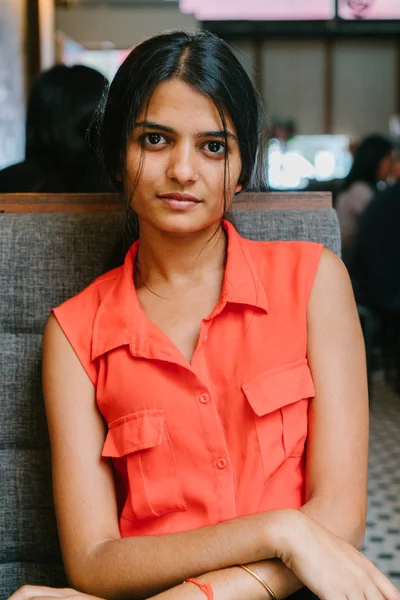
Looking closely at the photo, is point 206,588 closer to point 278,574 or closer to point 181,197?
point 278,574

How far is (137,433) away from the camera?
1.12 metres

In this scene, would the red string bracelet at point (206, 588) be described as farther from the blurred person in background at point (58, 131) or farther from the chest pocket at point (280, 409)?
the blurred person in background at point (58, 131)

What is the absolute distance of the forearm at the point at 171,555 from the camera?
100 cm

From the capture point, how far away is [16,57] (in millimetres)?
4672

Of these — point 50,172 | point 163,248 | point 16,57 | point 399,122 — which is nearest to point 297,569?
point 163,248

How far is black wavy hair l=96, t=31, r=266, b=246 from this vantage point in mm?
1129

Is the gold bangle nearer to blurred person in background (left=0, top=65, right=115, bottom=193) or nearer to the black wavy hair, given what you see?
the black wavy hair

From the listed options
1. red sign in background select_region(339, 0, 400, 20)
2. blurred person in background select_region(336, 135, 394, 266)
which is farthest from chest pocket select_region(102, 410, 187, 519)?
red sign in background select_region(339, 0, 400, 20)

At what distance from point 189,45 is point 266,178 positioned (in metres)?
A: 0.29

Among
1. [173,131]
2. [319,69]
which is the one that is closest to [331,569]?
[173,131]

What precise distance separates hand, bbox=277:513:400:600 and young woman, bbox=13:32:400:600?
0.05 metres

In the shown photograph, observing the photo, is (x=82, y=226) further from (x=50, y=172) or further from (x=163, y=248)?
(x=50, y=172)

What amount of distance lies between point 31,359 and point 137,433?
1.17ft

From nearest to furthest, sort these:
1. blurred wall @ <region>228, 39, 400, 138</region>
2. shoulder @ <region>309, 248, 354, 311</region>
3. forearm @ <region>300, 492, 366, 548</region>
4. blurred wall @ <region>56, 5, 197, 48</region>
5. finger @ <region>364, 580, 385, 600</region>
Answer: finger @ <region>364, 580, 385, 600</region> → forearm @ <region>300, 492, 366, 548</region> → shoulder @ <region>309, 248, 354, 311</region> → blurred wall @ <region>56, 5, 197, 48</region> → blurred wall @ <region>228, 39, 400, 138</region>
